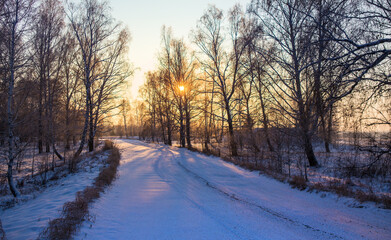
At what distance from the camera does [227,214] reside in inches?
206

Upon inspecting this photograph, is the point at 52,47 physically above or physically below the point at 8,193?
above

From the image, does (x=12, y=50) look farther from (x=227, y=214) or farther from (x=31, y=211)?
(x=227, y=214)

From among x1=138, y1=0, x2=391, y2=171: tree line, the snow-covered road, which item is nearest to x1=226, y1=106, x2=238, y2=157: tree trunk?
x1=138, y1=0, x2=391, y2=171: tree line

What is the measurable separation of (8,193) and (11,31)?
6.95m

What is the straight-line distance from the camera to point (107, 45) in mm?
18094

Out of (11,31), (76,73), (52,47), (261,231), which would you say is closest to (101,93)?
(76,73)

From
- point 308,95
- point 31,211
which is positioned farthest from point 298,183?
point 31,211

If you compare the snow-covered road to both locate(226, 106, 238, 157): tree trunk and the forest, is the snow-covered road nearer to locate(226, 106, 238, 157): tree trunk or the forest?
the forest

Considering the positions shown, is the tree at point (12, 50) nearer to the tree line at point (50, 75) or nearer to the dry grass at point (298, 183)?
the tree line at point (50, 75)

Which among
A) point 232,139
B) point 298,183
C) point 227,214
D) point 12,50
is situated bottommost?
point 227,214

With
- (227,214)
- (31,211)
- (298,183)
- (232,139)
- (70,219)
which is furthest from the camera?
(232,139)

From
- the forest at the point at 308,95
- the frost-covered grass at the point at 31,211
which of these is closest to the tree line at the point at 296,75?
the forest at the point at 308,95

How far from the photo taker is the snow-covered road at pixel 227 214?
4230 millimetres

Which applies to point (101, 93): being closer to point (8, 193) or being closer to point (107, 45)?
point (107, 45)
